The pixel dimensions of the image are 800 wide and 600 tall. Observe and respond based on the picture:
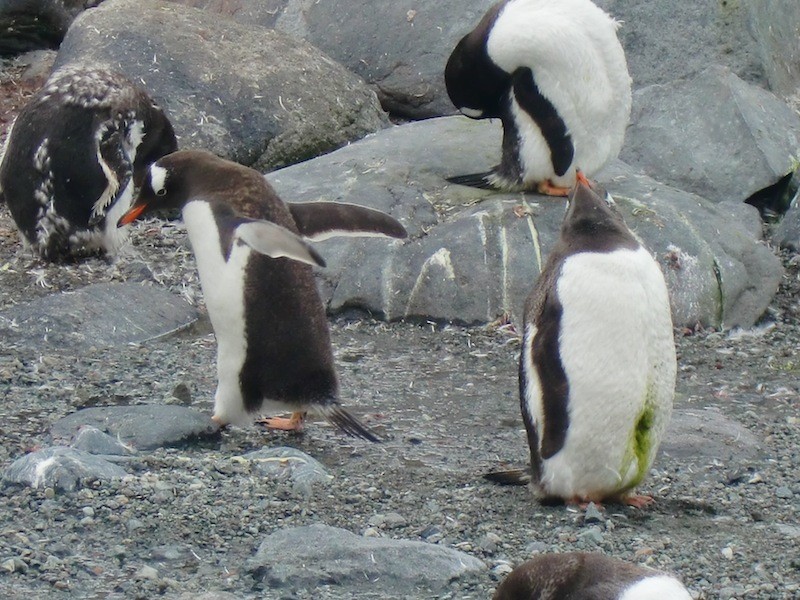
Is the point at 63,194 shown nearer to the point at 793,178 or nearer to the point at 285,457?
the point at 285,457

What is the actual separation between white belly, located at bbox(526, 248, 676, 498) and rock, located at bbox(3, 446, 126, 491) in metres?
1.54

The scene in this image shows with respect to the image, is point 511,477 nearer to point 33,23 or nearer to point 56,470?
point 56,470

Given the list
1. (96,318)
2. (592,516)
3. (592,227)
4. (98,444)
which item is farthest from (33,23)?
(592,516)

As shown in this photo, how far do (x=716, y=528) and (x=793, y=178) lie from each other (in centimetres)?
576

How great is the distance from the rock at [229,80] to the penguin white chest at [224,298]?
14.3ft

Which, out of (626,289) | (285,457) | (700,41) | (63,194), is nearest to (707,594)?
(626,289)

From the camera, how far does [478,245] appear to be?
312 inches

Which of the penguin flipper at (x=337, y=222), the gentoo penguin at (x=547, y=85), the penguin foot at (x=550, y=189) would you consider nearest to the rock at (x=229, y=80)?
the gentoo penguin at (x=547, y=85)

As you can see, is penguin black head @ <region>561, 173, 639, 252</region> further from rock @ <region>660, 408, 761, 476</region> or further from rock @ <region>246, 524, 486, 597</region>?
rock @ <region>246, 524, 486, 597</region>

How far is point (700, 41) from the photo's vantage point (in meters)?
11.3

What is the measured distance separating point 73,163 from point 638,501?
4872 millimetres

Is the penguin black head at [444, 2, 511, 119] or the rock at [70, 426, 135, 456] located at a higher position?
the penguin black head at [444, 2, 511, 119]

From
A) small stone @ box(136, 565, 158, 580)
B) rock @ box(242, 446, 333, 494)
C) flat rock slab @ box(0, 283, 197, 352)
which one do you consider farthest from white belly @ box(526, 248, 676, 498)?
flat rock slab @ box(0, 283, 197, 352)

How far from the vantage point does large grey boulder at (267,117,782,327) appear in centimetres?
780
